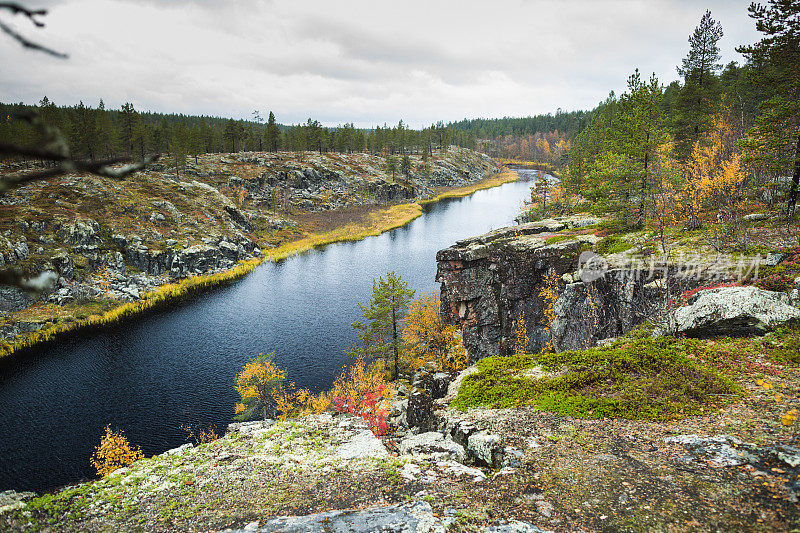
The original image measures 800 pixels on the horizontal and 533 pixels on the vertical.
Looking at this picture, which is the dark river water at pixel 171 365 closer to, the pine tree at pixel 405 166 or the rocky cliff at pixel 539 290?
the rocky cliff at pixel 539 290

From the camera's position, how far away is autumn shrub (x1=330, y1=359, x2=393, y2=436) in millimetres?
28959

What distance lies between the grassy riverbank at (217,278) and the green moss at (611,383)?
60.2 metres

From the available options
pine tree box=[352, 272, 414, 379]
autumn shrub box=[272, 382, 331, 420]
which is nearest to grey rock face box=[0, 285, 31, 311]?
autumn shrub box=[272, 382, 331, 420]

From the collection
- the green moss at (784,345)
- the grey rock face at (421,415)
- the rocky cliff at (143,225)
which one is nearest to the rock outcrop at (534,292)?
the green moss at (784,345)

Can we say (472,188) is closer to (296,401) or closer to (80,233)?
(80,233)

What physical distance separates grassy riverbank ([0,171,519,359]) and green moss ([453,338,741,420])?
60.2 metres

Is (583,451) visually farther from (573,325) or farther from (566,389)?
(573,325)

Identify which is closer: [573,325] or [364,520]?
[364,520]

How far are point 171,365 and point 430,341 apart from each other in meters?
31.7

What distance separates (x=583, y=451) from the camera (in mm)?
12672

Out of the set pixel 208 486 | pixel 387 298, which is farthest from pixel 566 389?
A: pixel 387 298

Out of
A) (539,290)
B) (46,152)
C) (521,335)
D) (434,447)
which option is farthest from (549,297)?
(46,152)

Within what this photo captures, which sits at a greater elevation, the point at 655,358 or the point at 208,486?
the point at 655,358

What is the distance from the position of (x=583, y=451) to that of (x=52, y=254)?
83.0m
